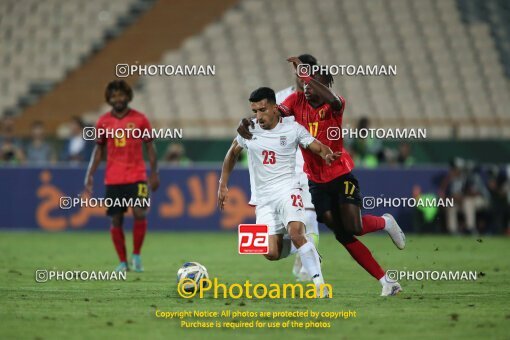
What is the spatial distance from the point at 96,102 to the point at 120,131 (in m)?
16.4

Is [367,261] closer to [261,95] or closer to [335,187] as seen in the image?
[335,187]

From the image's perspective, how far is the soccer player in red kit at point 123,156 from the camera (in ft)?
46.0

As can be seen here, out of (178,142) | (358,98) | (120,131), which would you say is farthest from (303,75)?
(358,98)

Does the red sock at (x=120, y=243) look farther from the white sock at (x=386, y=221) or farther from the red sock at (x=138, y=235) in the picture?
the white sock at (x=386, y=221)

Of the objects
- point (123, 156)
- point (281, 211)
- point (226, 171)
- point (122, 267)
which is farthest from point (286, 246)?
point (123, 156)

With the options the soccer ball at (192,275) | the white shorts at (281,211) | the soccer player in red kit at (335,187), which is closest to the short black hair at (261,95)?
the soccer player in red kit at (335,187)

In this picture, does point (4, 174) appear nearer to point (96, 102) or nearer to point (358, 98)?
point (96, 102)

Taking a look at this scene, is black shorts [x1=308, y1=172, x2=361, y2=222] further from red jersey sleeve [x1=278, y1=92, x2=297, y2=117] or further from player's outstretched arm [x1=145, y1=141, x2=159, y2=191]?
player's outstretched arm [x1=145, y1=141, x2=159, y2=191]

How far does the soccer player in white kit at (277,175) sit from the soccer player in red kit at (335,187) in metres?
0.19

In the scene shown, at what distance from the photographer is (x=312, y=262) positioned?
10.7 m

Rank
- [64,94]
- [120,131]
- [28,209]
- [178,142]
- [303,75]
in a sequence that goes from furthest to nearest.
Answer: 1. [64,94]
2. [178,142]
3. [28,209]
4. [120,131]
5. [303,75]

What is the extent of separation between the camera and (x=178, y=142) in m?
25.7

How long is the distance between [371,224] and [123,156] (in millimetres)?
4212

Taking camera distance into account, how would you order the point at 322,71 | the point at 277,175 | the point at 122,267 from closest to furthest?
the point at 277,175 → the point at 322,71 → the point at 122,267
